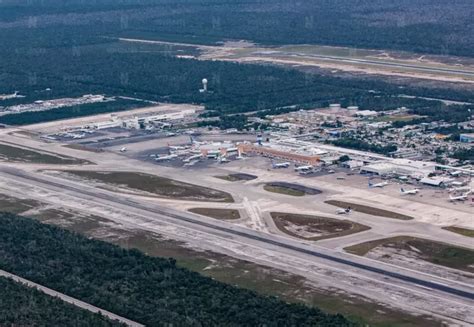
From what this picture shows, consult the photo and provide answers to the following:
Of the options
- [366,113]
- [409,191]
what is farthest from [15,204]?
[366,113]

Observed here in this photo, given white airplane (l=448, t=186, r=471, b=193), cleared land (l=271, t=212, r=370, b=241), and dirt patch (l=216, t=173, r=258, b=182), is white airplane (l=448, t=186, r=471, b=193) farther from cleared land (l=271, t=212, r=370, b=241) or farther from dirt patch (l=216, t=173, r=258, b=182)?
dirt patch (l=216, t=173, r=258, b=182)

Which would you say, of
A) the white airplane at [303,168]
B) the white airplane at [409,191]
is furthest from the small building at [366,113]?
the white airplane at [409,191]

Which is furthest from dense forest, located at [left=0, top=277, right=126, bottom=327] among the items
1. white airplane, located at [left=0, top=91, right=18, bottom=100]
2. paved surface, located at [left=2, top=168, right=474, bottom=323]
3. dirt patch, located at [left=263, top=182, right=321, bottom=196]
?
white airplane, located at [left=0, top=91, right=18, bottom=100]

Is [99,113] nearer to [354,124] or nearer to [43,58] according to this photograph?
[354,124]

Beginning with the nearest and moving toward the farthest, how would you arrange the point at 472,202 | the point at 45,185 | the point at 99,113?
the point at 472,202 → the point at 45,185 → the point at 99,113

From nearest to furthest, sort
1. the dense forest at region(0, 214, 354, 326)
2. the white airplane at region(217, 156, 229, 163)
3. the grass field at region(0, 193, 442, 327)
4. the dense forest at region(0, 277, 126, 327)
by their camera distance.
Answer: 1. the dense forest at region(0, 277, 126, 327)
2. the dense forest at region(0, 214, 354, 326)
3. the grass field at region(0, 193, 442, 327)
4. the white airplane at region(217, 156, 229, 163)

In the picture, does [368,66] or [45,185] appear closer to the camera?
[45,185]

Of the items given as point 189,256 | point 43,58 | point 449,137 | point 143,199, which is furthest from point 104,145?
point 43,58
